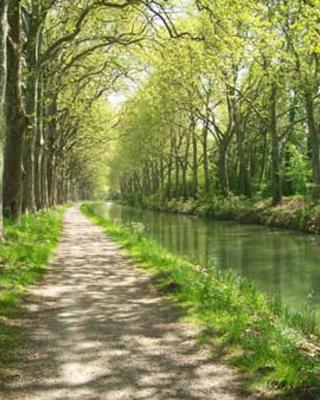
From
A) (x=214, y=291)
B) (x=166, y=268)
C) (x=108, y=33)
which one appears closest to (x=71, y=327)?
(x=214, y=291)

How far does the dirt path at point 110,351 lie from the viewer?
6.45 metres

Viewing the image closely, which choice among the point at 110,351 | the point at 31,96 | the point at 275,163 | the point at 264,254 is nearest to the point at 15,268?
the point at 110,351

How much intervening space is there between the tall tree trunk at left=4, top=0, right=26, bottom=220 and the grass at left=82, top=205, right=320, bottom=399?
8.12 meters

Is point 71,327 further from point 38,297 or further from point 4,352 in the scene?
point 38,297

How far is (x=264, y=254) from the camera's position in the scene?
21812mm

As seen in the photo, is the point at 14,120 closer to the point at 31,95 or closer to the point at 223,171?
the point at 31,95

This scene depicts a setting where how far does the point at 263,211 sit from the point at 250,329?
28.4 meters

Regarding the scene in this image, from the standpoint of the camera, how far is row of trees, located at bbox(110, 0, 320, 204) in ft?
57.6

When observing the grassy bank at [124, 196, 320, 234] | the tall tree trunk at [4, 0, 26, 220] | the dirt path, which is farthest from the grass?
the grassy bank at [124, 196, 320, 234]

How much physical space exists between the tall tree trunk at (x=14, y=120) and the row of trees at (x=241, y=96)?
19.1 feet

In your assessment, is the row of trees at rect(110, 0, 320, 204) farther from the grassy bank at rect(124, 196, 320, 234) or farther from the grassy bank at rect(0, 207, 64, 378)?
the grassy bank at rect(0, 207, 64, 378)

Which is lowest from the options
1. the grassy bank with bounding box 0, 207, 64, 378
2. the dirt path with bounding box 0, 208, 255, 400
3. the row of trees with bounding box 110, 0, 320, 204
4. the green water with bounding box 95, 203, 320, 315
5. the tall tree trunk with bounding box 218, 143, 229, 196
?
the green water with bounding box 95, 203, 320, 315

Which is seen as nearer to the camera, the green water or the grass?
the grass

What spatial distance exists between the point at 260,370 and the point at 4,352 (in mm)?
3251
